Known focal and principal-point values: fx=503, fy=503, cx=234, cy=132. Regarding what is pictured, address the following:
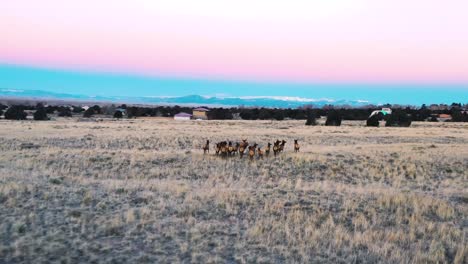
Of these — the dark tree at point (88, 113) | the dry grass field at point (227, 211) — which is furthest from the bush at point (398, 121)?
the dark tree at point (88, 113)

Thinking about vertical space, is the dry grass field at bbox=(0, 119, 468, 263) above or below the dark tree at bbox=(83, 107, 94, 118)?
above

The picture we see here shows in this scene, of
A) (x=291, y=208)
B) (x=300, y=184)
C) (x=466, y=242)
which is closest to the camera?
(x=466, y=242)

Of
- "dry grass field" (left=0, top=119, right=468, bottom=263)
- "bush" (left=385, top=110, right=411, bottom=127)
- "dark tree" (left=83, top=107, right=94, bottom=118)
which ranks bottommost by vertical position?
"dark tree" (left=83, top=107, right=94, bottom=118)

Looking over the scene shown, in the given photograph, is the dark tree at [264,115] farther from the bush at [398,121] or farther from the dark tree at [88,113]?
the dark tree at [88,113]

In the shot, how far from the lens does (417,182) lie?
58.3 feet

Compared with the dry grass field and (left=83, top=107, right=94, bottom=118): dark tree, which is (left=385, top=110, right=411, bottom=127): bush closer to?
the dry grass field

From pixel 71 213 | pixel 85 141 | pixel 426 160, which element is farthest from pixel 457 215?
pixel 85 141

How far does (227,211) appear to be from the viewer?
11.3 m

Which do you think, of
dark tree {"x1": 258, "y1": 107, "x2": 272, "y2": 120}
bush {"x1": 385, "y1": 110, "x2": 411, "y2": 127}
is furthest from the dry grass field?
dark tree {"x1": 258, "y1": 107, "x2": 272, "y2": 120}

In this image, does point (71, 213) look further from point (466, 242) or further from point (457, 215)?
point (457, 215)

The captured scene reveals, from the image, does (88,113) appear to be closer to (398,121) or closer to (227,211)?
(398,121)

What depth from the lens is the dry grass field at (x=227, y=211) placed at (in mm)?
Result: 8438

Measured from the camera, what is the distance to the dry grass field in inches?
332

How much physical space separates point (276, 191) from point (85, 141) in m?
18.6
